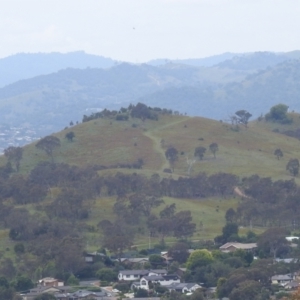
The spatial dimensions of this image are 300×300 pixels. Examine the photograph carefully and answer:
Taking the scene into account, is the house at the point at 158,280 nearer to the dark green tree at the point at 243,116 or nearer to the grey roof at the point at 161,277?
the grey roof at the point at 161,277

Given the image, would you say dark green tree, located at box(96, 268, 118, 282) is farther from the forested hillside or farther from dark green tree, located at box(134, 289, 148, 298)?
dark green tree, located at box(134, 289, 148, 298)

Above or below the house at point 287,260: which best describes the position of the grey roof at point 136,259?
below

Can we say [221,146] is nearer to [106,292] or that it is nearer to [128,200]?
[128,200]

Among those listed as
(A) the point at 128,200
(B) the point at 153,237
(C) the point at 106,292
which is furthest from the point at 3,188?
(C) the point at 106,292

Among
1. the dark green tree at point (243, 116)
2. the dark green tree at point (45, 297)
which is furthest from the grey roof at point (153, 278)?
the dark green tree at point (243, 116)

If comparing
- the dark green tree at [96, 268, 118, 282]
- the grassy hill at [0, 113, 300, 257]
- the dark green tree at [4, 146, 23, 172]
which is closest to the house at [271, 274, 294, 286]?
the dark green tree at [96, 268, 118, 282]

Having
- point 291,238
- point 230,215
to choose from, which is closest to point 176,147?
point 230,215
